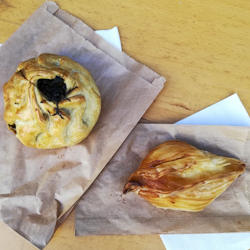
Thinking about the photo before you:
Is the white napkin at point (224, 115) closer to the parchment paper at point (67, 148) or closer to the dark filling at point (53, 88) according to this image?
the parchment paper at point (67, 148)

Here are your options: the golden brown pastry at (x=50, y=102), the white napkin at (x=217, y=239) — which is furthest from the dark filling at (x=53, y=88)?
the white napkin at (x=217, y=239)

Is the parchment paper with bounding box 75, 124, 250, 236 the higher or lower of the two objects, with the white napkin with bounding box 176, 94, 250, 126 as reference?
lower

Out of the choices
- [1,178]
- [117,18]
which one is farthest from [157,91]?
[1,178]

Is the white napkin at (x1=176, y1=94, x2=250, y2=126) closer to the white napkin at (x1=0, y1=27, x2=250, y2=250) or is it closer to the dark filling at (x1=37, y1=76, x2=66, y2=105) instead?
the white napkin at (x1=0, y1=27, x2=250, y2=250)

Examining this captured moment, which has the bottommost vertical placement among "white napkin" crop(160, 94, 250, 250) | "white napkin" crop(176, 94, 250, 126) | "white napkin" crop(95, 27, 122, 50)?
"white napkin" crop(160, 94, 250, 250)

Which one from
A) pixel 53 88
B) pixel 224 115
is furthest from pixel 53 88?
pixel 224 115

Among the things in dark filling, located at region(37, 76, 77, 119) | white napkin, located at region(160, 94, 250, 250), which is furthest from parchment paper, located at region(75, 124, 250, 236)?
dark filling, located at region(37, 76, 77, 119)
